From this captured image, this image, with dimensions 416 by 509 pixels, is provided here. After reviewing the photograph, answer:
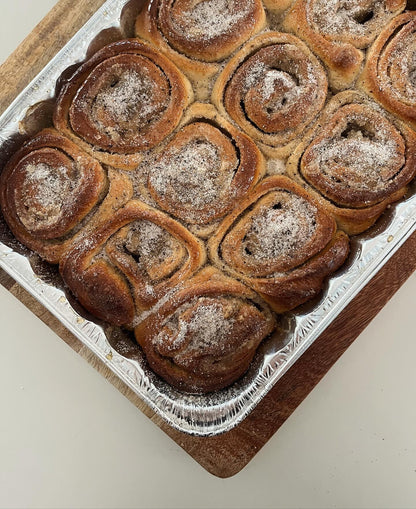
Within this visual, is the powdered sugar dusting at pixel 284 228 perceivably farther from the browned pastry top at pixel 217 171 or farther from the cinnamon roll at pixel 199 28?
the cinnamon roll at pixel 199 28

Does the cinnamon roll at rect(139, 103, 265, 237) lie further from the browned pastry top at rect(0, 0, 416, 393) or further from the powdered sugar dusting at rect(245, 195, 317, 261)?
the powdered sugar dusting at rect(245, 195, 317, 261)

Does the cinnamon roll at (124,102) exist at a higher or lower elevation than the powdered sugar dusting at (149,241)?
higher

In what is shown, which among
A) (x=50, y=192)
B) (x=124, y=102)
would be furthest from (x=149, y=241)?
(x=124, y=102)

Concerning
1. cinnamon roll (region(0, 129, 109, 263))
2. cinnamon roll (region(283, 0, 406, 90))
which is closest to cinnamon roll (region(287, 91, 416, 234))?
cinnamon roll (region(283, 0, 406, 90))

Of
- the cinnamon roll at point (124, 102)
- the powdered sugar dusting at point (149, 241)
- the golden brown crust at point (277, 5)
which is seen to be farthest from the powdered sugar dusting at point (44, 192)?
the golden brown crust at point (277, 5)

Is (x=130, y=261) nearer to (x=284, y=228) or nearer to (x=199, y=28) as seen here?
(x=284, y=228)

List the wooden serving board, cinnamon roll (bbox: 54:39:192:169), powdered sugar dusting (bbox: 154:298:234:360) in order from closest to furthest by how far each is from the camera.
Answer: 1. powdered sugar dusting (bbox: 154:298:234:360)
2. cinnamon roll (bbox: 54:39:192:169)
3. the wooden serving board

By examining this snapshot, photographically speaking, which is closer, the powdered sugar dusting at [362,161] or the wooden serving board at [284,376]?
the powdered sugar dusting at [362,161]
